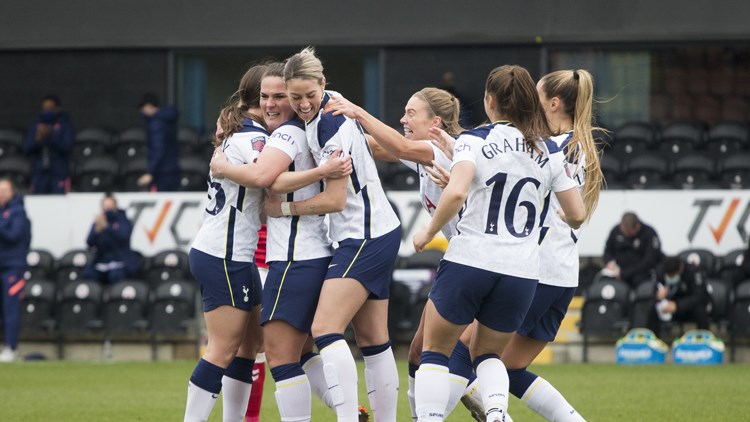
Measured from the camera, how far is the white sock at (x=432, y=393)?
586cm

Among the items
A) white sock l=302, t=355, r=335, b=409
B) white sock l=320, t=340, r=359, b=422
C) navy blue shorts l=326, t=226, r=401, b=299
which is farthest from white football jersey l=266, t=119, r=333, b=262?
white sock l=302, t=355, r=335, b=409

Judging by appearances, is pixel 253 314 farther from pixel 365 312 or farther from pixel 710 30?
pixel 710 30

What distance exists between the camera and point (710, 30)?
18.2 m

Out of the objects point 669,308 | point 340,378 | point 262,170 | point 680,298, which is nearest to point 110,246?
point 669,308

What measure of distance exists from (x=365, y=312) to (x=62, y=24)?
1410cm

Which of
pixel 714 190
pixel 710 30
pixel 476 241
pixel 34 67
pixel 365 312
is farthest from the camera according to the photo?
pixel 34 67

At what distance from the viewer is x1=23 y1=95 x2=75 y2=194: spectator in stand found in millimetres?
17453

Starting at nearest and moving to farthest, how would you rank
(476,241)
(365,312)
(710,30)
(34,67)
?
1. (476,241)
2. (365,312)
3. (710,30)
4. (34,67)

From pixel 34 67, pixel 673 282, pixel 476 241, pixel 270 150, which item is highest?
pixel 34 67

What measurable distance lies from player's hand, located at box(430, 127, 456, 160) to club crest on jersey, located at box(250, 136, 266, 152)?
0.87 metres

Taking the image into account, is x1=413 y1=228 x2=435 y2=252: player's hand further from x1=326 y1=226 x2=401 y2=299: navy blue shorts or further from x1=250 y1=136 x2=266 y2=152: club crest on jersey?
x1=250 y1=136 x2=266 y2=152: club crest on jersey

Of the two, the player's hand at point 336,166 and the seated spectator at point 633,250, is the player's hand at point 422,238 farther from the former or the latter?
the seated spectator at point 633,250

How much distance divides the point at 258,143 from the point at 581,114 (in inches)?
64.3

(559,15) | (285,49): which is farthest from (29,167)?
(559,15)
